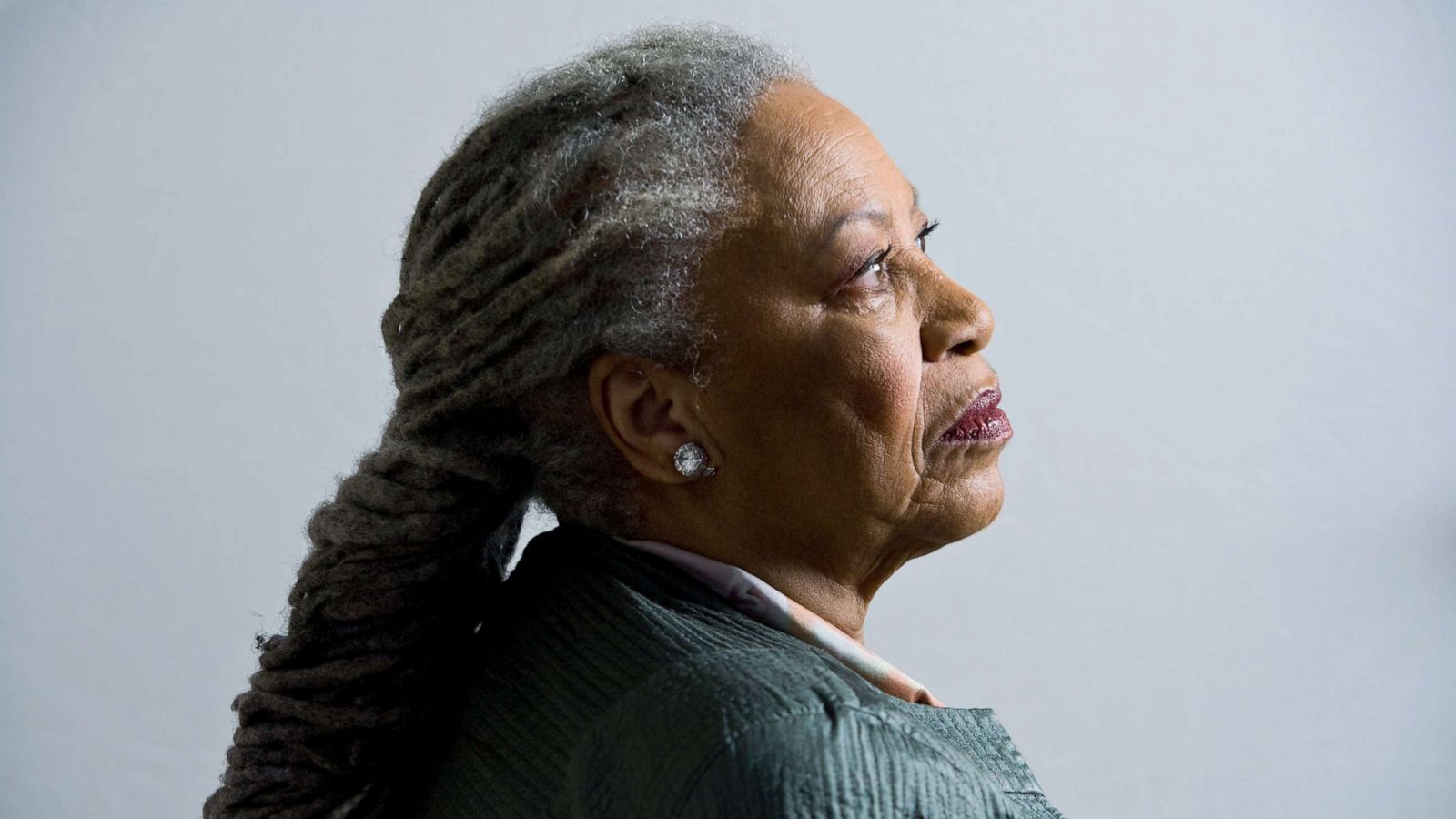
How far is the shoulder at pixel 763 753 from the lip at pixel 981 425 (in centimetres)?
28

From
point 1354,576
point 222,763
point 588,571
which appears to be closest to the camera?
point 588,571

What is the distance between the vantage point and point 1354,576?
8.18ft

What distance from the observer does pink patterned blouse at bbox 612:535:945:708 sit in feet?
3.73

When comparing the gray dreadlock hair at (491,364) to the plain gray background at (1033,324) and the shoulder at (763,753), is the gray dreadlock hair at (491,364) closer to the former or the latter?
the shoulder at (763,753)

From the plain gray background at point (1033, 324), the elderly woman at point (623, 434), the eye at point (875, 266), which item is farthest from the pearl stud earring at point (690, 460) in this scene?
the plain gray background at point (1033, 324)

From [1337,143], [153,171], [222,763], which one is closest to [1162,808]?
[1337,143]

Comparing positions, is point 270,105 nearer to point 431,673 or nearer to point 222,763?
point 222,763

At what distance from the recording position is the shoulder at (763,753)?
2.86 ft

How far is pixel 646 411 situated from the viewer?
3.75ft

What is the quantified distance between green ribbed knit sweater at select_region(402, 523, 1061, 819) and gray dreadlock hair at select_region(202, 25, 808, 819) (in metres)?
0.05

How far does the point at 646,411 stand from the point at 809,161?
0.75 feet

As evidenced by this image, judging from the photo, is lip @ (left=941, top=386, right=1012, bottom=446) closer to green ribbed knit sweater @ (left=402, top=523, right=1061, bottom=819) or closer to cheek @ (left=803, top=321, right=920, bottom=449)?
cheek @ (left=803, top=321, right=920, bottom=449)

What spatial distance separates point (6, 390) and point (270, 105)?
2.02 ft

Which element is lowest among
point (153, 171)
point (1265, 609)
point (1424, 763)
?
point (1424, 763)
